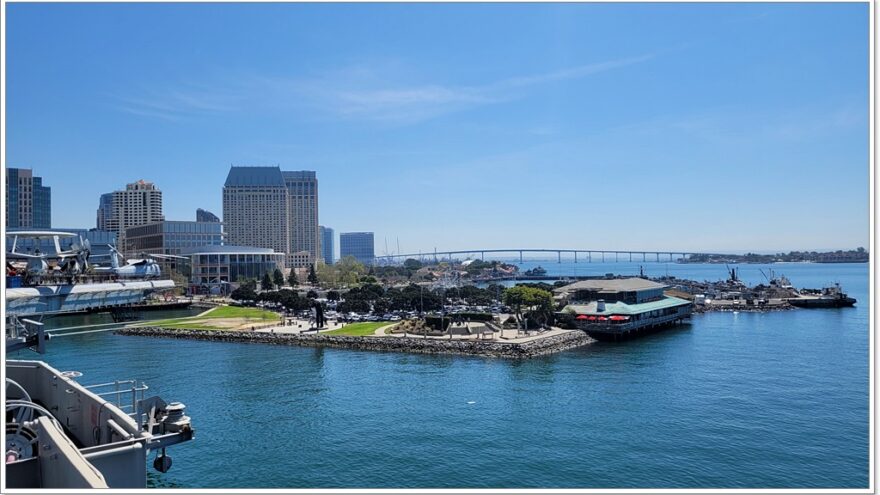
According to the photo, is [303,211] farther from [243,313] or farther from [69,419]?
[69,419]

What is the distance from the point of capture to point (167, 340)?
126 ft

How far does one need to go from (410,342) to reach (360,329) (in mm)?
6551

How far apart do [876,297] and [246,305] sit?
55540 mm

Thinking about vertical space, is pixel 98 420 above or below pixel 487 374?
above

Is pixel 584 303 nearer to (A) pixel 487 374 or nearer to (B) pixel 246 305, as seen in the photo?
(A) pixel 487 374

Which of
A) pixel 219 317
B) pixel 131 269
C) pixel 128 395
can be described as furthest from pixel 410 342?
pixel 219 317

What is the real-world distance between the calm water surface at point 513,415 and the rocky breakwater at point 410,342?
126 cm

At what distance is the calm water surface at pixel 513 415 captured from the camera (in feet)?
49.2

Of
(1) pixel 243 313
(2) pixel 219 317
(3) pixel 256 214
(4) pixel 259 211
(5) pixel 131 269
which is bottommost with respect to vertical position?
(2) pixel 219 317

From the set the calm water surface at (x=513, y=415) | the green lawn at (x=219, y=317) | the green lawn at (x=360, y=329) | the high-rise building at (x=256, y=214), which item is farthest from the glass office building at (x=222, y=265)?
the calm water surface at (x=513, y=415)

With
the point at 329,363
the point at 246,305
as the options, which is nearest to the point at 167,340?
the point at 329,363

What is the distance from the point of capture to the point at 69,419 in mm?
11523

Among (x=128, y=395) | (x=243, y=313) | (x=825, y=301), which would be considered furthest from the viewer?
(x=825, y=301)

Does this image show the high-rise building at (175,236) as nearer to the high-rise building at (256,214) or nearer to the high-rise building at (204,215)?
the high-rise building at (256,214)
